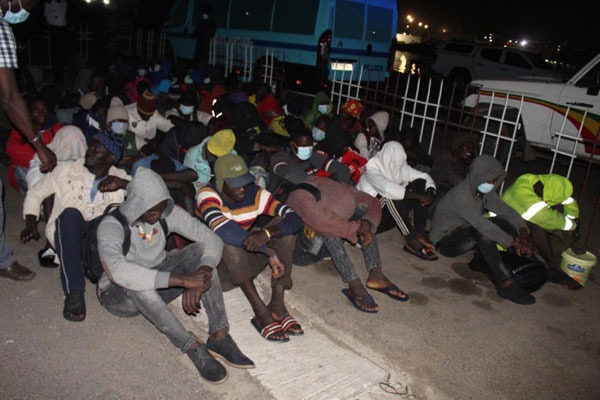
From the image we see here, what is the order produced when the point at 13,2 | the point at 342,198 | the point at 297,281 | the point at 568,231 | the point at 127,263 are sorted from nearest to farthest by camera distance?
the point at 127,263
the point at 13,2
the point at 342,198
the point at 297,281
the point at 568,231

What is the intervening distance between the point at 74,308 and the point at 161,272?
0.95 metres

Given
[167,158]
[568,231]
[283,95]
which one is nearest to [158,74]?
[283,95]

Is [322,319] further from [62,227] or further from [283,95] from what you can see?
[283,95]

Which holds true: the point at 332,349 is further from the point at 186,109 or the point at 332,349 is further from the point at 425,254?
the point at 186,109

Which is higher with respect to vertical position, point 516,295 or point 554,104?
point 554,104

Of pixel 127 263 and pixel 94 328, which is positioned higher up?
pixel 127 263

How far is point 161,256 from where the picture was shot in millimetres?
3465

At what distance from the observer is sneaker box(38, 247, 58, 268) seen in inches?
163

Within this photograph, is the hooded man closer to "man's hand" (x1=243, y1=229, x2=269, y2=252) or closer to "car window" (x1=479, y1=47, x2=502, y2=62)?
"man's hand" (x1=243, y1=229, x2=269, y2=252)

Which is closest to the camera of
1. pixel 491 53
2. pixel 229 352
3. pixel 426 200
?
pixel 229 352

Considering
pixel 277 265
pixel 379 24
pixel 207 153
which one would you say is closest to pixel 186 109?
pixel 207 153

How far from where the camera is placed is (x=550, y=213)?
4805 millimetres

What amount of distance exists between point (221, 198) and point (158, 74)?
649 cm

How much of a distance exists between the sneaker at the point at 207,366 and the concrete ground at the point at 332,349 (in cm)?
6
